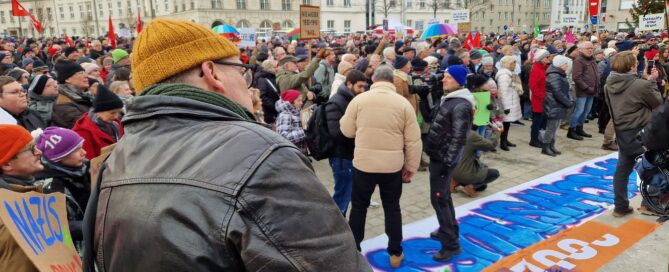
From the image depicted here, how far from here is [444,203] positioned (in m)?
4.25

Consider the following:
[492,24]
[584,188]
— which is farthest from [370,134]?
[492,24]

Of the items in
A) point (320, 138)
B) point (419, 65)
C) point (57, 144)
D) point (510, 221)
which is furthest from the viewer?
point (419, 65)

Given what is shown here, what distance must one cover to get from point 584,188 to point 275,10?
53.7 metres

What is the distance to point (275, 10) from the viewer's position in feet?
185

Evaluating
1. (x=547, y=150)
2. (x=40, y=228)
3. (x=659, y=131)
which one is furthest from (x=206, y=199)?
(x=547, y=150)

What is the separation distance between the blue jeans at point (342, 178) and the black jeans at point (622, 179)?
3016mm

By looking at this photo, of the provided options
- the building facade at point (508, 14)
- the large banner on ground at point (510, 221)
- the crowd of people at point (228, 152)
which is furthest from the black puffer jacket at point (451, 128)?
the building facade at point (508, 14)

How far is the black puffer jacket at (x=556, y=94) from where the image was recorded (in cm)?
769

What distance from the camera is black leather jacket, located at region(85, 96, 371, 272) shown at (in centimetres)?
100

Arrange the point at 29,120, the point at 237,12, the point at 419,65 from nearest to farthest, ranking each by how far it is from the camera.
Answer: the point at 29,120 < the point at 419,65 < the point at 237,12

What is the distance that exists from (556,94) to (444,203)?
4613mm

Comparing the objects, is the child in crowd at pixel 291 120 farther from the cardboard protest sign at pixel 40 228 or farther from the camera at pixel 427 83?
the cardboard protest sign at pixel 40 228

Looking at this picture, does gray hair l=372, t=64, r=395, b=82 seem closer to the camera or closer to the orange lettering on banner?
the orange lettering on banner

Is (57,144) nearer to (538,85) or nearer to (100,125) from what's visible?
(100,125)
